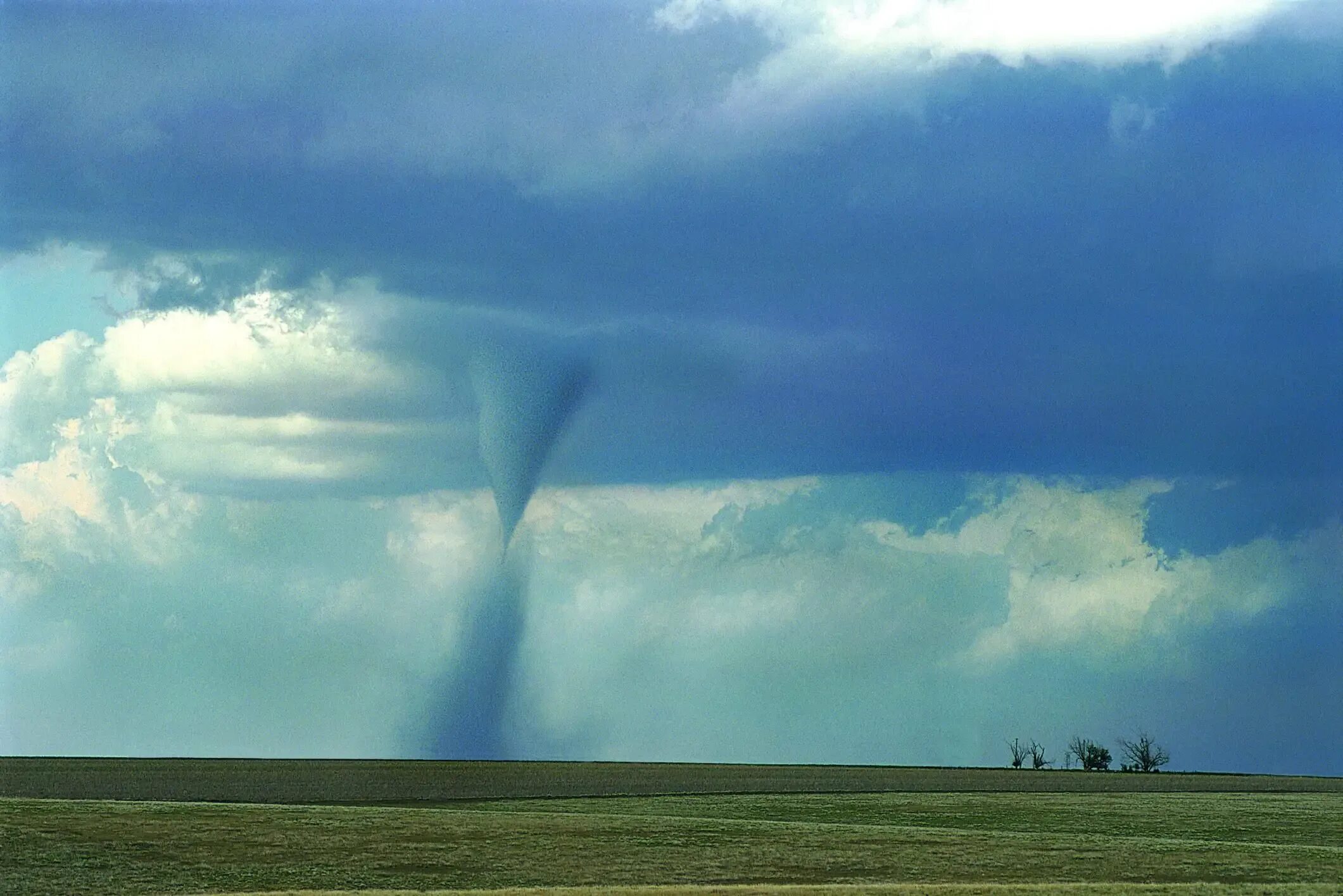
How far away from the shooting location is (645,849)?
61500 mm

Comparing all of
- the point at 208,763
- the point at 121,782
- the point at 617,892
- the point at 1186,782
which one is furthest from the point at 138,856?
the point at 208,763

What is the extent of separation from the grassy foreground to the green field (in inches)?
5.8

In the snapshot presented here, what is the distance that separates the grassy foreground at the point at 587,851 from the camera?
53.6 metres

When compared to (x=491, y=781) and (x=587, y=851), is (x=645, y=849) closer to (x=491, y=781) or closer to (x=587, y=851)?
(x=587, y=851)

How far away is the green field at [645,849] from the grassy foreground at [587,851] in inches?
5.8

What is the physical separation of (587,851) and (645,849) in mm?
2354

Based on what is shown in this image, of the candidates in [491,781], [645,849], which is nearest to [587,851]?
[645,849]

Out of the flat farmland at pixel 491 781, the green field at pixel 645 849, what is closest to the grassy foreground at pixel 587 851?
the green field at pixel 645 849

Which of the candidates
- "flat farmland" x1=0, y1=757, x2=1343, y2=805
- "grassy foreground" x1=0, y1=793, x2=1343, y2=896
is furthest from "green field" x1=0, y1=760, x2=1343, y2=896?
"flat farmland" x1=0, y1=757, x2=1343, y2=805

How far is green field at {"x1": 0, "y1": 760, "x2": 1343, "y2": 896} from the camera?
53438 mm

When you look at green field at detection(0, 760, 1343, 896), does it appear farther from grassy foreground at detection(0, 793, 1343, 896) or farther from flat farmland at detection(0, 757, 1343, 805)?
→ flat farmland at detection(0, 757, 1343, 805)

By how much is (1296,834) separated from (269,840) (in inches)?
1945

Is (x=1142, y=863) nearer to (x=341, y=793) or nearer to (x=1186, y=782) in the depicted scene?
(x=341, y=793)

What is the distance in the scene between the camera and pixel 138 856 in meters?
58.0
